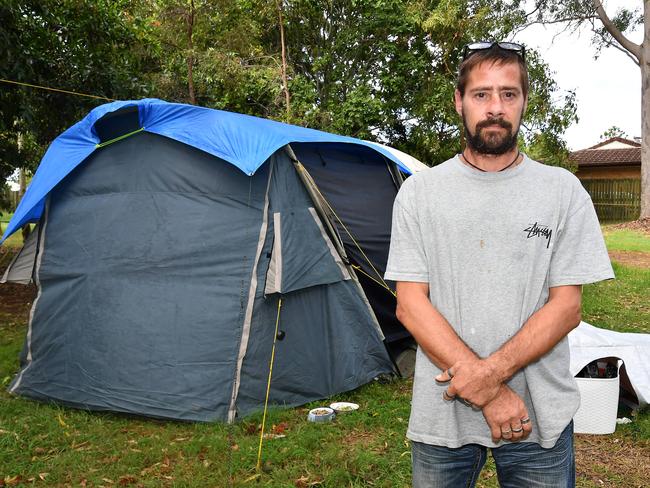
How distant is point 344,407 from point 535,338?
3017mm

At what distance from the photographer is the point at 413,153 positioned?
1567 cm

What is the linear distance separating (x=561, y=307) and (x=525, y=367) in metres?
0.18

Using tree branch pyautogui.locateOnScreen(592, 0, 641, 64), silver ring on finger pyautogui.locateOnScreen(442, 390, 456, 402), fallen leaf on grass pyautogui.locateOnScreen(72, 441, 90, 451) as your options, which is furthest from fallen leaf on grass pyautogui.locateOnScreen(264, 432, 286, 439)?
tree branch pyautogui.locateOnScreen(592, 0, 641, 64)

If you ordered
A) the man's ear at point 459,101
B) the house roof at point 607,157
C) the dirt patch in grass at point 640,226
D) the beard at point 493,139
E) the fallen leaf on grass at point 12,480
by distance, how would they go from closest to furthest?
the beard at point 493,139 → the man's ear at point 459,101 → the fallen leaf on grass at point 12,480 → the dirt patch in grass at point 640,226 → the house roof at point 607,157

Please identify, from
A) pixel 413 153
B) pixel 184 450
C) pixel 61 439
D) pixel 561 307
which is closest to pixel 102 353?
pixel 61 439

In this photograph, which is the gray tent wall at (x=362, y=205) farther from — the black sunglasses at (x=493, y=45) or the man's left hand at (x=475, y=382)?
the man's left hand at (x=475, y=382)

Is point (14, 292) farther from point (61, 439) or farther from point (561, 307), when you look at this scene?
point (561, 307)

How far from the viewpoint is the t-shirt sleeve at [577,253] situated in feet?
5.16

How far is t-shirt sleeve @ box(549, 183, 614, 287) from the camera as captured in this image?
157 cm

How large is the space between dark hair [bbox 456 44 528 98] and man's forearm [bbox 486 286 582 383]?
60cm

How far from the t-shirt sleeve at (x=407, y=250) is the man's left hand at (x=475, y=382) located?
257 millimetres

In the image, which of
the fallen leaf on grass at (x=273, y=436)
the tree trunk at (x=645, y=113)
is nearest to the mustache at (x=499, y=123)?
the fallen leaf on grass at (x=273, y=436)

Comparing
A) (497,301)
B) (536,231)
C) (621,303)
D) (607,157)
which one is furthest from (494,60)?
(607,157)

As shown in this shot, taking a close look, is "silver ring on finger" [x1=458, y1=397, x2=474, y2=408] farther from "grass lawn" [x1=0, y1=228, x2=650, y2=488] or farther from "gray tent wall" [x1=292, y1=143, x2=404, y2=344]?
"gray tent wall" [x1=292, y1=143, x2=404, y2=344]
